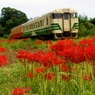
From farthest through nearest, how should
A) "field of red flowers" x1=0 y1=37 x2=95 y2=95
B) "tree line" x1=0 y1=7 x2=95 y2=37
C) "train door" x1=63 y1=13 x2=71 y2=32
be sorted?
1. "tree line" x1=0 y1=7 x2=95 y2=37
2. "train door" x1=63 y1=13 x2=71 y2=32
3. "field of red flowers" x1=0 y1=37 x2=95 y2=95

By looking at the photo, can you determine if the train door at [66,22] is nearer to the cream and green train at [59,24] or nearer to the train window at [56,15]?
the cream and green train at [59,24]

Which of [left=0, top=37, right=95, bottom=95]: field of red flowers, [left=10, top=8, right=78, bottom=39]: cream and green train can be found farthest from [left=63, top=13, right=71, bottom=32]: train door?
[left=0, top=37, right=95, bottom=95]: field of red flowers

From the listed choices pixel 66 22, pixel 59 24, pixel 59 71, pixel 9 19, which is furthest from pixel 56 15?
pixel 9 19

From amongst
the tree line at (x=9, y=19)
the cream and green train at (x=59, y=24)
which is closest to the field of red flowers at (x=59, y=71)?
the cream and green train at (x=59, y=24)

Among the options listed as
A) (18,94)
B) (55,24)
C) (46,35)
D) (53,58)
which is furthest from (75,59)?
(46,35)

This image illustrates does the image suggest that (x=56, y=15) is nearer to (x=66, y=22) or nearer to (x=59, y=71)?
(x=66, y=22)

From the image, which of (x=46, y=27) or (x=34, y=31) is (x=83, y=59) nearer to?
(x=46, y=27)

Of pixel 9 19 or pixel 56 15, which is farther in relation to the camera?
pixel 9 19

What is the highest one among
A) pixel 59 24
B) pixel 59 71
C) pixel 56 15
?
pixel 56 15

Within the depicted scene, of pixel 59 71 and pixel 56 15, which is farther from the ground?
pixel 56 15

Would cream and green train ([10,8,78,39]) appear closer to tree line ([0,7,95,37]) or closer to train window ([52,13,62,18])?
train window ([52,13,62,18])

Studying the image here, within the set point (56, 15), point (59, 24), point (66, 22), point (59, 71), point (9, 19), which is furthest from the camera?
point (9, 19)

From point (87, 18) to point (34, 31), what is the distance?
15.9 m

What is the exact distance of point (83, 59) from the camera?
4.03 metres
